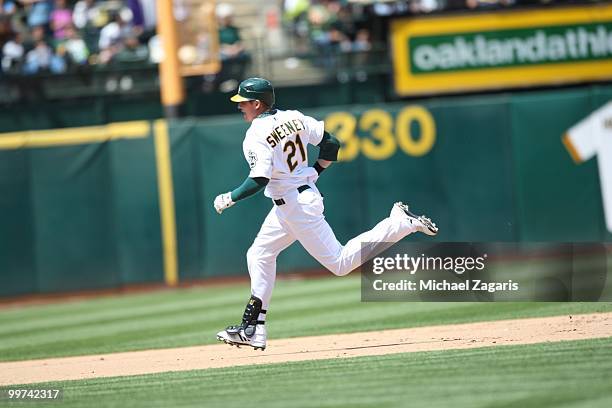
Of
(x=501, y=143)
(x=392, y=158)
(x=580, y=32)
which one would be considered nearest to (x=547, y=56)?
(x=580, y=32)

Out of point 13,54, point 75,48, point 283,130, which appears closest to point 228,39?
point 75,48

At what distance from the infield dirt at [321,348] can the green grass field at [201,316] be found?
51cm

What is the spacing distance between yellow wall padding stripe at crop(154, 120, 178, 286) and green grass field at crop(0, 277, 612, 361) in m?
0.45

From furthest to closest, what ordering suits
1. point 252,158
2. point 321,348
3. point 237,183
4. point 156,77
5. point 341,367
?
1. point 156,77
2. point 237,183
3. point 321,348
4. point 252,158
5. point 341,367

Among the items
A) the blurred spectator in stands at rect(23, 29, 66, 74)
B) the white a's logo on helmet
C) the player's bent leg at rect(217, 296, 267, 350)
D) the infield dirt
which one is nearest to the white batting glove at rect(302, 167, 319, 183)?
the white a's logo on helmet

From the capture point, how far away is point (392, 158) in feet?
50.0

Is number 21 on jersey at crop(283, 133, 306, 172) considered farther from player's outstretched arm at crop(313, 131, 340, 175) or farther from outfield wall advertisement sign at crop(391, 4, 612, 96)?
outfield wall advertisement sign at crop(391, 4, 612, 96)

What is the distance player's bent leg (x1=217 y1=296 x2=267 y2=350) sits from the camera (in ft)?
26.7

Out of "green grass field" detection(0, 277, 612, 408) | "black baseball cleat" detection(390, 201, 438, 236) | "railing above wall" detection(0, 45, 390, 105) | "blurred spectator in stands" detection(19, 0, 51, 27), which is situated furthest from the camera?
"blurred spectator in stands" detection(19, 0, 51, 27)

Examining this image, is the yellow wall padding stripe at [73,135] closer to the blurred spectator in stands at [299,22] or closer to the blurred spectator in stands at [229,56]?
the blurred spectator in stands at [229,56]

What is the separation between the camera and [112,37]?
17328 millimetres

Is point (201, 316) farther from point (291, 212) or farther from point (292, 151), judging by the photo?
point (292, 151)

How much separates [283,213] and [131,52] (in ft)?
31.7

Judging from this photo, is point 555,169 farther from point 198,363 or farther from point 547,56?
point 198,363
